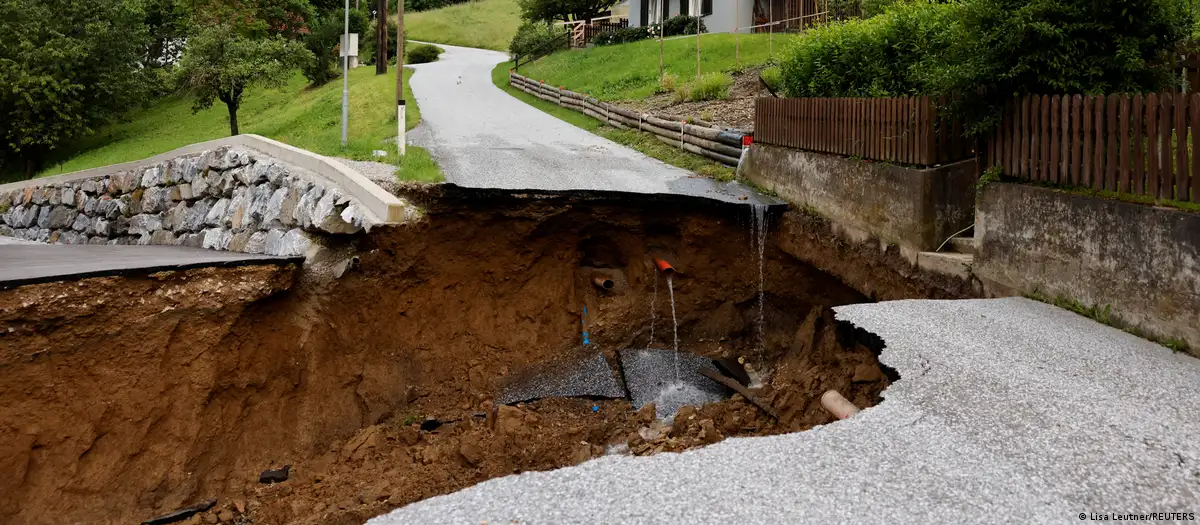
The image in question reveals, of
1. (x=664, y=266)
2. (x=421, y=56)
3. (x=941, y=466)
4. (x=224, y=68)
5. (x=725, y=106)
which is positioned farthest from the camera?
(x=421, y=56)

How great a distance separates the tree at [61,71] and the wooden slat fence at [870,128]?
2558 cm

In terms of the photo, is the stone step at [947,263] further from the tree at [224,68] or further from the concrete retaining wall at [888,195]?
the tree at [224,68]

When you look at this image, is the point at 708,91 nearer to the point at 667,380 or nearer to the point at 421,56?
the point at 667,380

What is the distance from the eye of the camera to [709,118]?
Answer: 17.3 metres

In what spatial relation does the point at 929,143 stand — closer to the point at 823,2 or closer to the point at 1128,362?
the point at 1128,362

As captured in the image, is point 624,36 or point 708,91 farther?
point 624,36

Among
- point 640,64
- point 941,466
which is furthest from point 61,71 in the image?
point 941,466

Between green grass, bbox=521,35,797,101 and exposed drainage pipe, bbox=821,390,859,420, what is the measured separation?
1575 cm

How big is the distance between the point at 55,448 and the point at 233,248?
4.48 m

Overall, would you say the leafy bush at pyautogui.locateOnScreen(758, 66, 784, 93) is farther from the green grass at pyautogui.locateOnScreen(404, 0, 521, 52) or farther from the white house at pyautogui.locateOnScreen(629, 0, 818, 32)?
the green grass at pyautogui.locateOnScreen(404, 0, 521, 52)

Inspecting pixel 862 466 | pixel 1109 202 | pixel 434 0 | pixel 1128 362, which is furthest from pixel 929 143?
pixel 434 0

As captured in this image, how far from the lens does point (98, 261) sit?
10.2m

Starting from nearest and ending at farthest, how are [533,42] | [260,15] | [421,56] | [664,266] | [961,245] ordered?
[961,245], [664,266], [260,15], [533,42], [421,56]

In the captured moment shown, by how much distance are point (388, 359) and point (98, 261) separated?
3895mm
